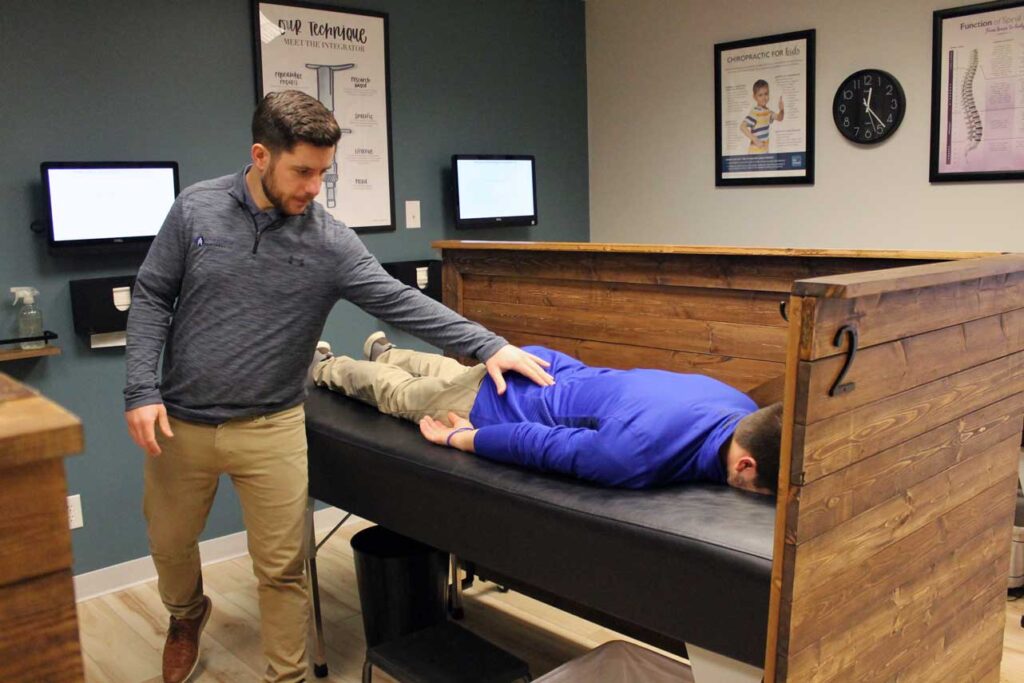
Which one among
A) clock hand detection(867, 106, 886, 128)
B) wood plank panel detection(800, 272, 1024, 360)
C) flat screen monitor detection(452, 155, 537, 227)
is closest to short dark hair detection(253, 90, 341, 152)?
wood plank panel detection(800, 272, 1024, 360)

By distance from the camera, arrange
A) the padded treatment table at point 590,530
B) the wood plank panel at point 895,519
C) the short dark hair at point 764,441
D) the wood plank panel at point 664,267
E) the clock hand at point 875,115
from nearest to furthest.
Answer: the wood plank panel at point 895,519 → the padded treatment table at point 590,530 → the short dark hair at point 764,441 → the wood plank panel at point 664,267 → the clock hand at point 875,115

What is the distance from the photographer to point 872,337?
1391 millimetres

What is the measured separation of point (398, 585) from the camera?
2533 mm

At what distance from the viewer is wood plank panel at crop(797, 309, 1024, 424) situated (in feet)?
4.31

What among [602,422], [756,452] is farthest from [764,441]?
[602,422]

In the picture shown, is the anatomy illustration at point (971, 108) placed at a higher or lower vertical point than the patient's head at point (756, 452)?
higher

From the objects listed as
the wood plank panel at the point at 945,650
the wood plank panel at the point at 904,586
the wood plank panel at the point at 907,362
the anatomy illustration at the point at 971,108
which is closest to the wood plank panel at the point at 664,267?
the wood plank panel at the point at 907,362

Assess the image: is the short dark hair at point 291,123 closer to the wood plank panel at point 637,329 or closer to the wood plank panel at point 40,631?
the wood plank panel at point 637,329

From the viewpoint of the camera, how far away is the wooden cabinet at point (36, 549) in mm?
686

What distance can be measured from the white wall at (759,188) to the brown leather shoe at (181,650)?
2.84 m

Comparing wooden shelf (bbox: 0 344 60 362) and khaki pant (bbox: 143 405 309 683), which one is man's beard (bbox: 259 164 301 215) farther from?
wooden shelf (bbox: 0 344 60 362)

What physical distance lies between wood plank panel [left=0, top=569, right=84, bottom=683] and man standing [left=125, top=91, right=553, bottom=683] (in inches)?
55.6

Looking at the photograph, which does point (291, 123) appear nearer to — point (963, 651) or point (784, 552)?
point (784, 552)

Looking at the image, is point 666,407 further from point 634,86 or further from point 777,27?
point 634,86
